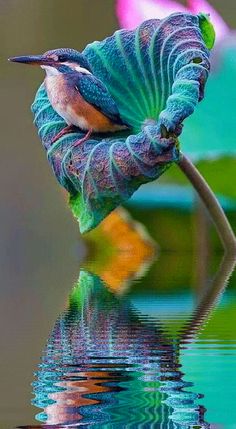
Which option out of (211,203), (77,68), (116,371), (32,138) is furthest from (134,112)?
(116,371)

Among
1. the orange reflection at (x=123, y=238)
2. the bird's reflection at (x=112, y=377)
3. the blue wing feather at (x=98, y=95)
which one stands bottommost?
the bird's reflection at (x=112, y=377)

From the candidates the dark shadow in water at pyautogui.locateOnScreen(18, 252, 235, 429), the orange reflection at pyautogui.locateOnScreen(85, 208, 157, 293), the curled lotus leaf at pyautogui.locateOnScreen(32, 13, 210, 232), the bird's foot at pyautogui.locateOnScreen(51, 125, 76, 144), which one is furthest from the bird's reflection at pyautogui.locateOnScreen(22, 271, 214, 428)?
the orange reflection at pyautogui.locateOnScreen(85, 208, 157, 293)

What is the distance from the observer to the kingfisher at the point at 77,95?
3662mm

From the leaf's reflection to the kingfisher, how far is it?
881 millimetres

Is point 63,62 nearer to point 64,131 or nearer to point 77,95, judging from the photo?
point 77,95

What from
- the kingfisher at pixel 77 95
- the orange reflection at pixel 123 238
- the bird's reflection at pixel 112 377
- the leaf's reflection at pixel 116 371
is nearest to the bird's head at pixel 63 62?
the kingfisher at pixel 77 95

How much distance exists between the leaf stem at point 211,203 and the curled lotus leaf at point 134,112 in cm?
27

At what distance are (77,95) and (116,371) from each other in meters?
1.91

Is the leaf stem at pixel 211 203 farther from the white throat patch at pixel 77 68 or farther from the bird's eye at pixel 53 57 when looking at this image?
the bird's eye at pixel 53 57

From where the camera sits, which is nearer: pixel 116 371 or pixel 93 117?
pixel 116 371

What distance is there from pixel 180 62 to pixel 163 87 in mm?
243

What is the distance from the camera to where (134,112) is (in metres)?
3.74

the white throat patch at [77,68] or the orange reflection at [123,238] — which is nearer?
the white throat patch at [77,68]

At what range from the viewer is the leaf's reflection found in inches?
62.0
